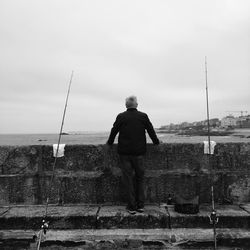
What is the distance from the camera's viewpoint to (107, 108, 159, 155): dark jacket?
5.02 metres

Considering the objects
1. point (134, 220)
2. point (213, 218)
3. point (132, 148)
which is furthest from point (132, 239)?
point (132, 148)

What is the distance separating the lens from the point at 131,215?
4.73m

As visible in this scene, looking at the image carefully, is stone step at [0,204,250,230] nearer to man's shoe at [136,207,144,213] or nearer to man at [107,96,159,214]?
man's shoe at [136,207,144,213]

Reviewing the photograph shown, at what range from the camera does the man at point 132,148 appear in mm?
5016

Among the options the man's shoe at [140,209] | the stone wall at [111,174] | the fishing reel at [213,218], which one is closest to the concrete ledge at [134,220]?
the man's shoe at [140,209]

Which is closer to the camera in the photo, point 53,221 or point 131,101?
point 53,221

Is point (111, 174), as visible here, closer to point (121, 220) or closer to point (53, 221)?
point (121, 220)

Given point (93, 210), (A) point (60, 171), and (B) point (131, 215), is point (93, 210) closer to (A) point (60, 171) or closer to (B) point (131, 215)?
(B) point (131, 215)

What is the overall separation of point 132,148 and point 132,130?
0.94 feet

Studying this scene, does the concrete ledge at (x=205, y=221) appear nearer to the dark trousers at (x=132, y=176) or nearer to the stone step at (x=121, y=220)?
the stone step at (x=121, y=220)

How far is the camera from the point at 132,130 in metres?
5.02

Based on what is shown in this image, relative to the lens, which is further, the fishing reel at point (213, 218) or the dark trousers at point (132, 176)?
the dark trousers at point (132, 176)

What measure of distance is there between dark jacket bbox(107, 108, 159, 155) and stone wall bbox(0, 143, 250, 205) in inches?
23.7

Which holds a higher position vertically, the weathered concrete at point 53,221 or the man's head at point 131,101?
the man's head at point 131,101
